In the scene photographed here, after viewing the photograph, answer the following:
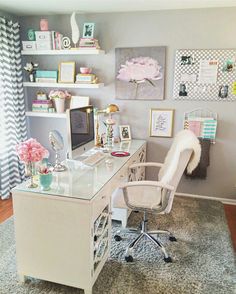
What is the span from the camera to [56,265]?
185 centimetres

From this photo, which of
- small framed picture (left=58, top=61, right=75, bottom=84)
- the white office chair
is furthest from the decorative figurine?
the white office chair

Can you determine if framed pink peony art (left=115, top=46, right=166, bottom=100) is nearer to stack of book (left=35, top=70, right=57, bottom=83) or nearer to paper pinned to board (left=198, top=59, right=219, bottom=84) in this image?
paper pinned to board (left=198, top=59, right=219, bottom=84)

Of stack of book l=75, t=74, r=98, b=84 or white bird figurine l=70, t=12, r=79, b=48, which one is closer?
white bird figurine l=70, t=12, r=79, b=48

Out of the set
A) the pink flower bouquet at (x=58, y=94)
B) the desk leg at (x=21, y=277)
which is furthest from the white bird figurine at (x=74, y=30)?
the desk leg at (x=21, y=277)

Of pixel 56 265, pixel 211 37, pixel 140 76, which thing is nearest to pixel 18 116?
pixel 140 76

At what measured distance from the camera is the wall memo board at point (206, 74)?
3002 millimetres

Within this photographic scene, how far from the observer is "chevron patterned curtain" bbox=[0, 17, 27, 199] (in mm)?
3229

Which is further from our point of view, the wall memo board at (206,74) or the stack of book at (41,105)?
the stack of book at (41,105)

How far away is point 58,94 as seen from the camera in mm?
3428

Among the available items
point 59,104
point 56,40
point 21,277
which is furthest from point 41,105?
point 21,277

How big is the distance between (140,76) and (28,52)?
4.65 ft

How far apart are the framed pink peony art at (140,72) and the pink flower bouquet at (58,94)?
0.67 meters

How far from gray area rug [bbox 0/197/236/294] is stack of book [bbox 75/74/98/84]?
1.67 metres

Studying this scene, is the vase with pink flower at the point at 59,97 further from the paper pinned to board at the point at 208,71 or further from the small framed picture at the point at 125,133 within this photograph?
the paper pinned to board at the point at 208,71
